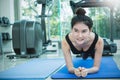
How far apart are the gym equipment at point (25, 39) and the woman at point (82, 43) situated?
101 inches

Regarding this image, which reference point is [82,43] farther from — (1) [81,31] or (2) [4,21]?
(2) [4,21]

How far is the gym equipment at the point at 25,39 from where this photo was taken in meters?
A: 5.52

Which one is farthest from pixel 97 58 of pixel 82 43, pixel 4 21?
pixel 4 21

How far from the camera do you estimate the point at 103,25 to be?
8.20 meters

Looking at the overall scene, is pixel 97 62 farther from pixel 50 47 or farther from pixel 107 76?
pixel 50 47

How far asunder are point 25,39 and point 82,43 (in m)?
3.08

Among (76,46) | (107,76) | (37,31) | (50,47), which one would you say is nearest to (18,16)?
(50,47)

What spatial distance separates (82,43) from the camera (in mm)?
2652

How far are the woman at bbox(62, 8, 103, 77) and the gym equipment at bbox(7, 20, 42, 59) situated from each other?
101 inches

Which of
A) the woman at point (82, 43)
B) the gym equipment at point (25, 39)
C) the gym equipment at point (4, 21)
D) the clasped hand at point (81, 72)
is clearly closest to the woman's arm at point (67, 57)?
the woman at point (82, 43)

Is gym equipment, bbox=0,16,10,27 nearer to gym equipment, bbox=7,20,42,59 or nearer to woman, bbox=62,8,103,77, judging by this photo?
gym equipment, bbox=7,20,42,59

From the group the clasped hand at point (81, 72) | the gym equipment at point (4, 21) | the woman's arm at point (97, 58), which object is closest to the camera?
the clasped hand at point (81, 72)

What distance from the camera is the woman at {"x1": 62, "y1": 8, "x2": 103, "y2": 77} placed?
257 centimetres

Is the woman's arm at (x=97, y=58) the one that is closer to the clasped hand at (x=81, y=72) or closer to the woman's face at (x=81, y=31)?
the clasped hand at (x=81, y=72)
